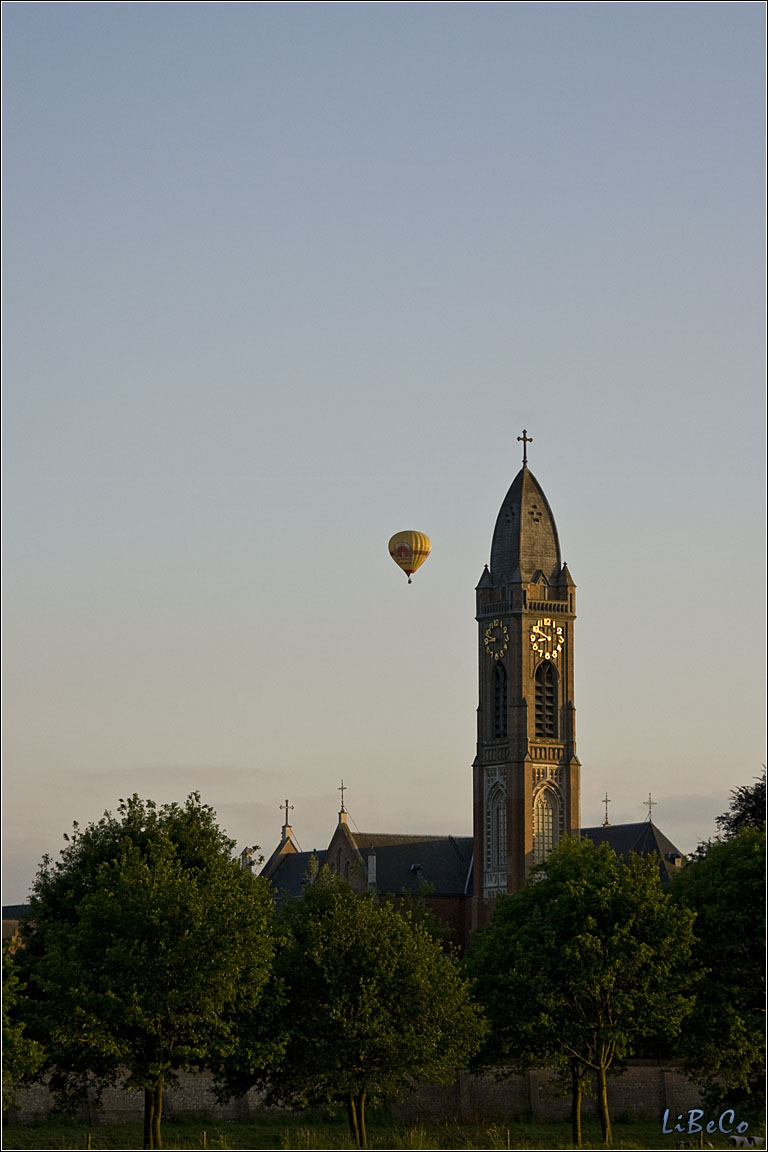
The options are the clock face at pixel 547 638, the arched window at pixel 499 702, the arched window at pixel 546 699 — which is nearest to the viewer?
the arched window at pixel 499 702

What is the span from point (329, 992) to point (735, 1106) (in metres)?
15.8

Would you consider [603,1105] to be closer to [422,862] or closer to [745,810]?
[745,810]

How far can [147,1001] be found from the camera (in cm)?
6162

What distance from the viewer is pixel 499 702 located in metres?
134

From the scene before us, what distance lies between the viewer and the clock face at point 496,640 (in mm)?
134375

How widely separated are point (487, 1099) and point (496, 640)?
2321 inches

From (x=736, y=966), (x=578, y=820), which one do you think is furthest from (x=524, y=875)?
(x=736, y=966)

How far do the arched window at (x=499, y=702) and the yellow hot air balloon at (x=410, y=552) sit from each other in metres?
21.2

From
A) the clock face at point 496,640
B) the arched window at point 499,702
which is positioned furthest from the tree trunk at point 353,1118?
the clock face at point 496,640

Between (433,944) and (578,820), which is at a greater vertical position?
(578,820)

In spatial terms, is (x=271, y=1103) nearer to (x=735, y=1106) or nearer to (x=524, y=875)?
(x=735, y=1106)

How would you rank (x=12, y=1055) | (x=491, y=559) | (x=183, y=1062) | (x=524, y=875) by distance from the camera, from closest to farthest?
1. (x=12, y=1055)
2. (x=183, y=1062)
3. (x=524, y=875)
4. (x=491, y=559)

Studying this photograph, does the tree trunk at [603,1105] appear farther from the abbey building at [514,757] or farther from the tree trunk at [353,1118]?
the abbey building at [514,757]

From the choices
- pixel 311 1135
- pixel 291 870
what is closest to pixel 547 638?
pixel 291 870
